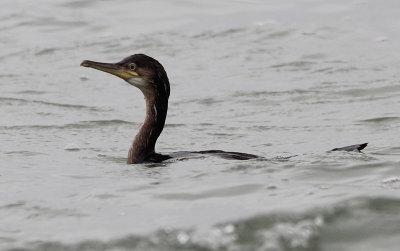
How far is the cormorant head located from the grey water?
0.87m

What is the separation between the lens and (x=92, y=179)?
336 inches

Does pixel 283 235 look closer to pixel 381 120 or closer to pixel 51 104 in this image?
pixel 381 120

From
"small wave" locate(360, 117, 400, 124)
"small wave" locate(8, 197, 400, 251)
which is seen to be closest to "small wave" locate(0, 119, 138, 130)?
"small wave" locate(360, 117, 400, 124)

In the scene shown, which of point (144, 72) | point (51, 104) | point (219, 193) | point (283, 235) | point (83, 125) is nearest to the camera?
point (283, 235)

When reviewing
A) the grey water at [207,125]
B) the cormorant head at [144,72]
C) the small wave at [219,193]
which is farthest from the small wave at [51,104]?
the small wave at [219,193]

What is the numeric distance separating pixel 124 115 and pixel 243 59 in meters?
3.61

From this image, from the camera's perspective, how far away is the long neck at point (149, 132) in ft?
31.7

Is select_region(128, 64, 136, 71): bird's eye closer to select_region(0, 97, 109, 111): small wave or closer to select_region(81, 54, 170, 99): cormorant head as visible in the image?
select_region(81, 54, 170, 99): cormorant head

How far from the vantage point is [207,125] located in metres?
12.8

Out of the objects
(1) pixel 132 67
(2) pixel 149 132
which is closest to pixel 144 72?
(1) pixel 132 67

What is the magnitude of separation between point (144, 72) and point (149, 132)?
588mm

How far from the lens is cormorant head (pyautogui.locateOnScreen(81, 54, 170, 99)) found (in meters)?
9.66

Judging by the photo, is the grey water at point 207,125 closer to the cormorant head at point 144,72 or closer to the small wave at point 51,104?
the small wave at point 51,104

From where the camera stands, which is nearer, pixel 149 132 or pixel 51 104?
pixel 149 132
